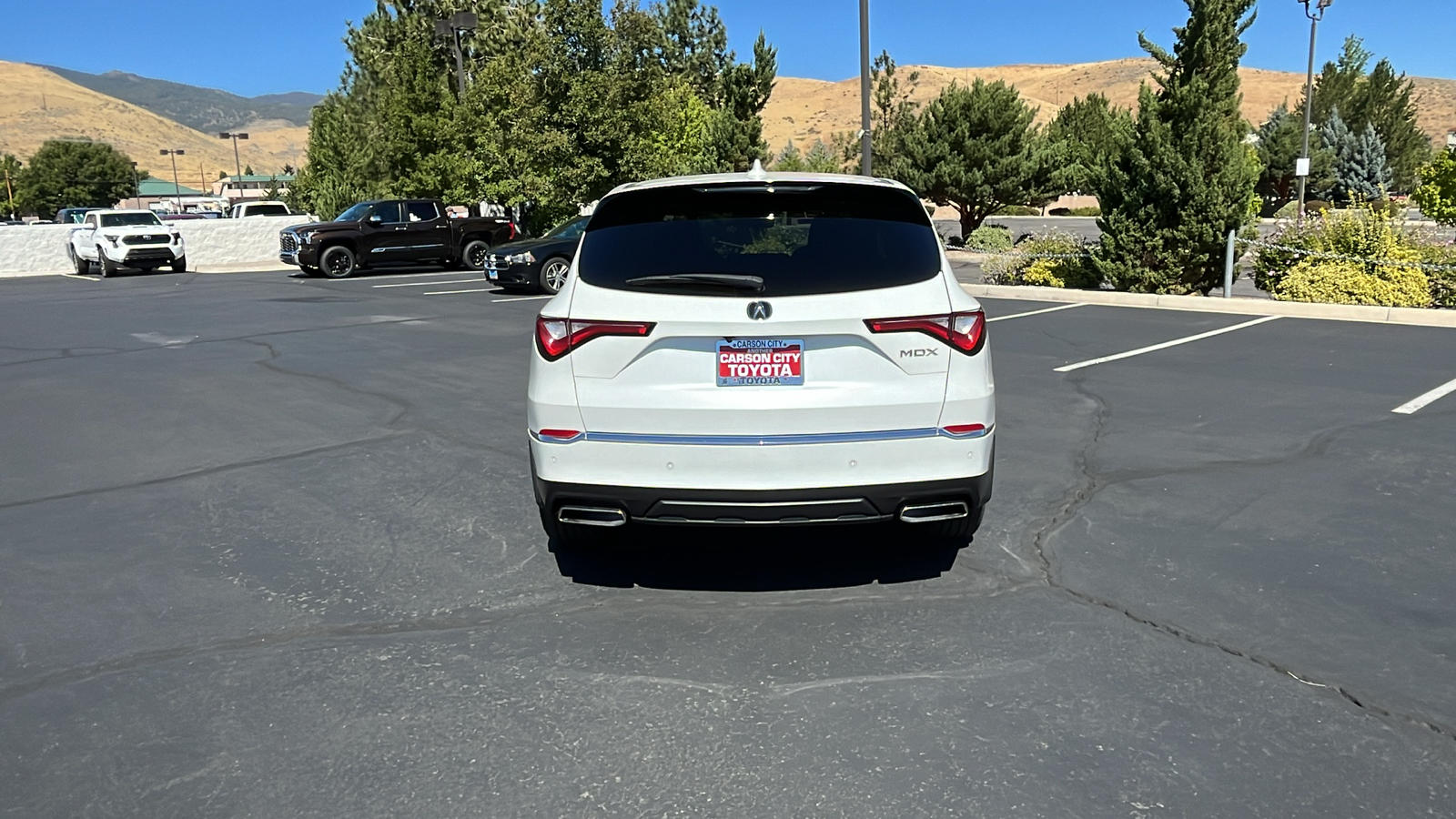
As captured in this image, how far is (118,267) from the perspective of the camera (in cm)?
2936

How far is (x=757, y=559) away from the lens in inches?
200

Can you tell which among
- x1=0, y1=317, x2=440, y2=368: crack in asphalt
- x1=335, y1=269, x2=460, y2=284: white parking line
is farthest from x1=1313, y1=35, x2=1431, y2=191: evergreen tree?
x1=0, y1=317, x2=440, y2=368: crack in asphalt

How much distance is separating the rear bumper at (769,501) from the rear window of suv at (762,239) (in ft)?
2.59

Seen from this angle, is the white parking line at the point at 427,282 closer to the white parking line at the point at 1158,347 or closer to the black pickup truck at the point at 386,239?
the black pickup truck at the point at 386,239

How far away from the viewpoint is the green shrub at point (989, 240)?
1081 inches

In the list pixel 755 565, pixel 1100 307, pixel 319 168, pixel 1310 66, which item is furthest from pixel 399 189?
pixel 755 565

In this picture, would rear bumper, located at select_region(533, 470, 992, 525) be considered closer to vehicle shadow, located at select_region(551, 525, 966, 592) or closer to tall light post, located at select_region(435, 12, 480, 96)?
vehicle shadow, located at select_region(551, 525, 966, 592)

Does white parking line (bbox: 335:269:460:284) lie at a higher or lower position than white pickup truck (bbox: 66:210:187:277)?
lower

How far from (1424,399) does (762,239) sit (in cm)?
668

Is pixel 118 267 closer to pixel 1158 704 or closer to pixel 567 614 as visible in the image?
pixel 567 614

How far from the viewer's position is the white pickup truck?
94.2 feet

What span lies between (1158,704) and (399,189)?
37033 mm

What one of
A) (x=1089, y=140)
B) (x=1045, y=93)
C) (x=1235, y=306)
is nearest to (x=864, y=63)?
(x=1235, y=306)

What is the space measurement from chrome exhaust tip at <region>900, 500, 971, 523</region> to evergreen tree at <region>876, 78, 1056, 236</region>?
84.3ft
